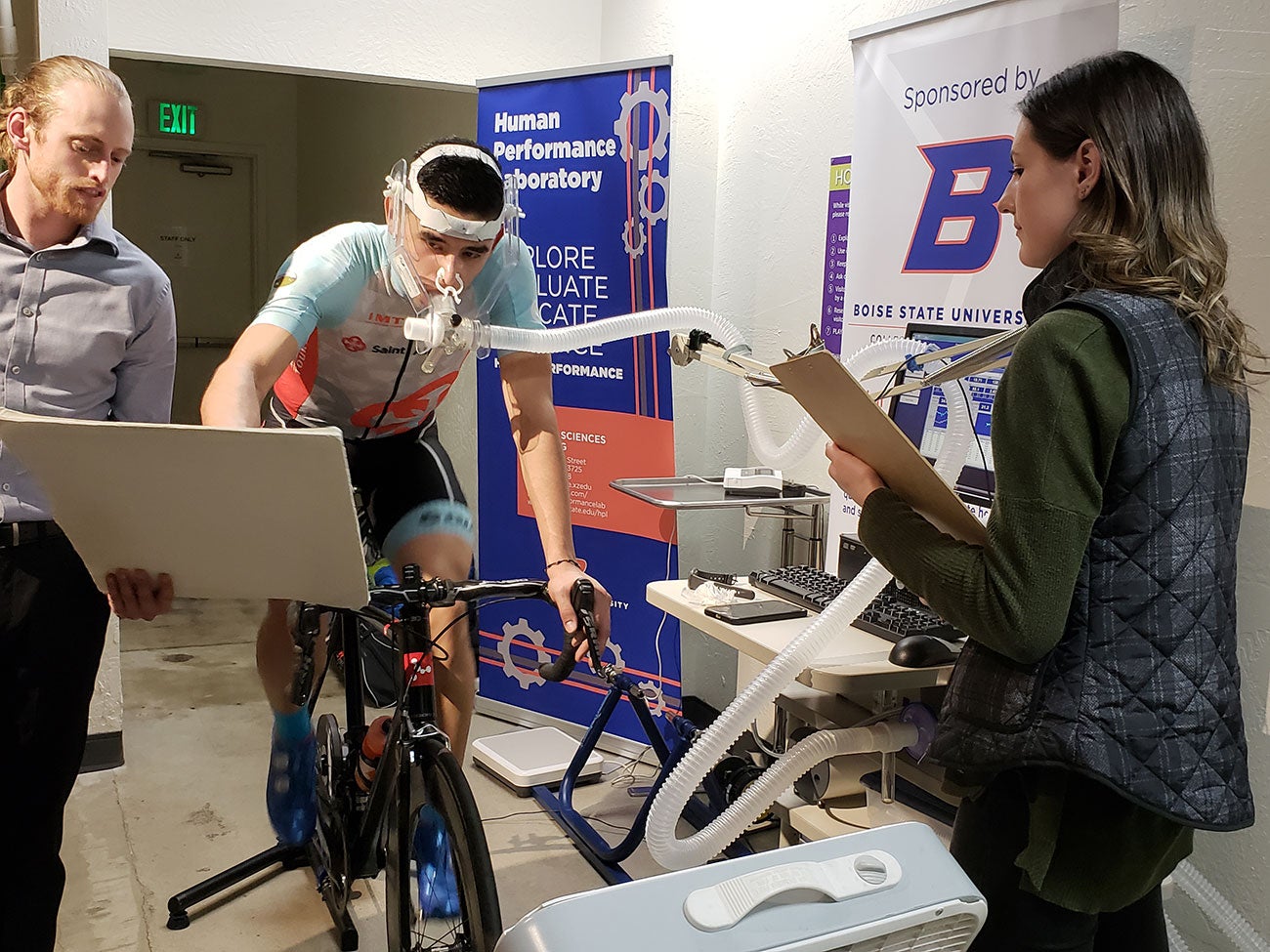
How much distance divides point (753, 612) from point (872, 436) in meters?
1.04

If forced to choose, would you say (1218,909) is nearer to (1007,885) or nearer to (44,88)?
(1007,885)

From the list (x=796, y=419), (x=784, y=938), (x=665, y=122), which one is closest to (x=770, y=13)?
(x=665, y=122)

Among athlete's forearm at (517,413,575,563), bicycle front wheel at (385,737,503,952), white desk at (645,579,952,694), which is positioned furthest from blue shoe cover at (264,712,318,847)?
white desk at (645,579,952,694)

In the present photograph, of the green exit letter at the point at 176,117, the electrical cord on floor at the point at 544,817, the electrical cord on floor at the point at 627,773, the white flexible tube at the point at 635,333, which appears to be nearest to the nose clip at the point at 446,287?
the white flexible tube at the point at 635,333

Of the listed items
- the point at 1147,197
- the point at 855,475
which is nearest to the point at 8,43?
the point at 855,475

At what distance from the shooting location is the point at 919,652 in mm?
1914

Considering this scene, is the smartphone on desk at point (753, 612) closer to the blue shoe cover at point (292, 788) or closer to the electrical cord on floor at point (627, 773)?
the blue shoe cover at point (292, 788)

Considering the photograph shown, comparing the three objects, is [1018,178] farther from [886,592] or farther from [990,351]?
[886,592]

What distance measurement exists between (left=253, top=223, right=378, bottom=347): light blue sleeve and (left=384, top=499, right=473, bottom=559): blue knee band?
0.43 meters

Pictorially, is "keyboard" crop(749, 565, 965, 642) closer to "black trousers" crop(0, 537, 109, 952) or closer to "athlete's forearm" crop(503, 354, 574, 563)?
"athlete's forearm" crop(503, 354, 574, 563)

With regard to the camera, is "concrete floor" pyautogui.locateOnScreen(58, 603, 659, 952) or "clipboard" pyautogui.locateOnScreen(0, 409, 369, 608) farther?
"concrete floor" pyautogui.locateOnScreen(58, 603, 659, 952)

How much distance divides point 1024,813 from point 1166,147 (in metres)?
0.77

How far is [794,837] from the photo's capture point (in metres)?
2.34

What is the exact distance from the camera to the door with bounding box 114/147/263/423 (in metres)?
7.10
